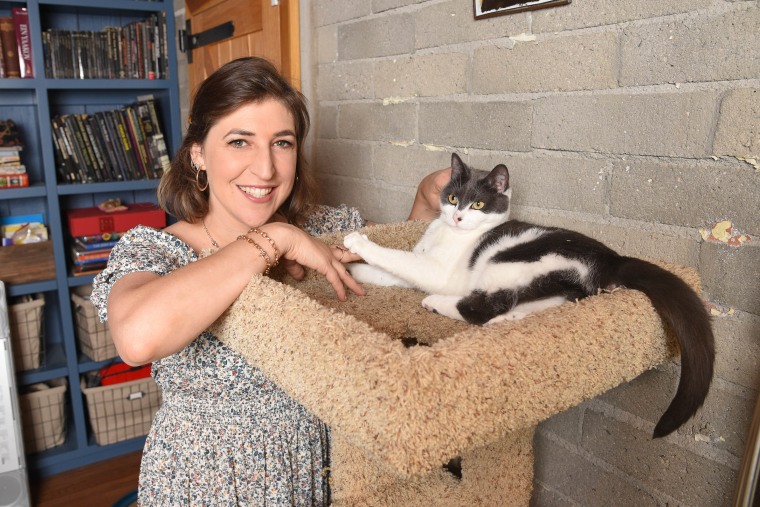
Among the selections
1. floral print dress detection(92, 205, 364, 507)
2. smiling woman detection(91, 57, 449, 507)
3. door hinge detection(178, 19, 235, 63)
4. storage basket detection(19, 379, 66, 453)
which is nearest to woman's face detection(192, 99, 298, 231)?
smiling woman detection(91, 57, 449, 507)

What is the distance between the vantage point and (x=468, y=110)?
1325mm

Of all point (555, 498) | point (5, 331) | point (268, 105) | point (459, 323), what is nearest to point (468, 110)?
point (268, 105)

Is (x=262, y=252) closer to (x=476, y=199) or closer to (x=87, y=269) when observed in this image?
(x=476, y=199)

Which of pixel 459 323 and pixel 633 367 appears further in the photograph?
pixel 459 323

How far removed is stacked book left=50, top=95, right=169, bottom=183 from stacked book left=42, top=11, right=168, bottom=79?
15 cm

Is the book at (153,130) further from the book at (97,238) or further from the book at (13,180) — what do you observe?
the book at (13,180)

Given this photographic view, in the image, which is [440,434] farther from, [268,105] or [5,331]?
[5,331]

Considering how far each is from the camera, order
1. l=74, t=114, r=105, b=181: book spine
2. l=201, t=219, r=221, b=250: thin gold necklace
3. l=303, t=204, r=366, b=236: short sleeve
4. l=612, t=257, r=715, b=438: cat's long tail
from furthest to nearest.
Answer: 1. l=74, t=114, r=105, b=181: book spine
2. l=303, t=204, r=366, b=236: short sleeve
3. l=201, t=219, r=221, b=250: thin gold necklace
4. l=612, t=257, r=715, b=438: cat's long tail

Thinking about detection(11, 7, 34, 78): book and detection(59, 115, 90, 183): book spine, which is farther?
detection(59, 115, 90, 183): book spine

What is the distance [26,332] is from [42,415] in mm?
350

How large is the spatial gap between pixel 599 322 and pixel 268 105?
774mm

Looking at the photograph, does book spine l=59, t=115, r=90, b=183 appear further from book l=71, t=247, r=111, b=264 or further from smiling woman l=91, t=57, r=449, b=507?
smiling woman l=91, t=57, r=449, b=507

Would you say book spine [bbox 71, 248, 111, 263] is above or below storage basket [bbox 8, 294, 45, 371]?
above

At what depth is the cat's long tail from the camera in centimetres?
67
